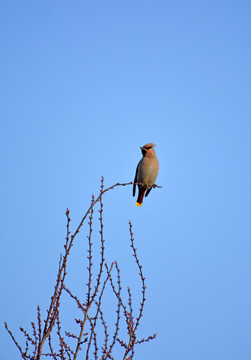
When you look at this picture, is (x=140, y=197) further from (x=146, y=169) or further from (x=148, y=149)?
(x=148, y=149)

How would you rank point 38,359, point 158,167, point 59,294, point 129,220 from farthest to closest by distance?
point 158,167 < point 129,220 < point 59,294 < point 38,359

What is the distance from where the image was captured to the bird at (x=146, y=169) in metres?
5.59

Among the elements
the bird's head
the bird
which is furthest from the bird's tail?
the bird's head

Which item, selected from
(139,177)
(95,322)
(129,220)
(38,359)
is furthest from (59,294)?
(139,177)

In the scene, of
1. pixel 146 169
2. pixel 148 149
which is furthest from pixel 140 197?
pixel 148 149

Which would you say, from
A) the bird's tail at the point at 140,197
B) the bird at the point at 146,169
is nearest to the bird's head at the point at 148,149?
the bird at the point at 146,169

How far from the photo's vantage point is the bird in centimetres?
559

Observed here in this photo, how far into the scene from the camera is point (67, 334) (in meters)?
3.01

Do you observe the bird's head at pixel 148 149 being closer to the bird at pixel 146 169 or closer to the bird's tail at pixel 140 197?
the bird at pixel 146 169

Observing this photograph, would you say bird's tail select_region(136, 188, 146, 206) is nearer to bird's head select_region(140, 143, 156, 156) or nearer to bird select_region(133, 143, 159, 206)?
bird select_region(133, 143, 159, 206)

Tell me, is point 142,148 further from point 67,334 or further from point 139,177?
point 67,334

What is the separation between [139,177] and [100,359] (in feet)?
10.7

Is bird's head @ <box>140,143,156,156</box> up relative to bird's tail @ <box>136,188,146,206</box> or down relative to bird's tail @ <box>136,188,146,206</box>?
up

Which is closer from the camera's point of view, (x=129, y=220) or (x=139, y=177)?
(x=129, y=220)
